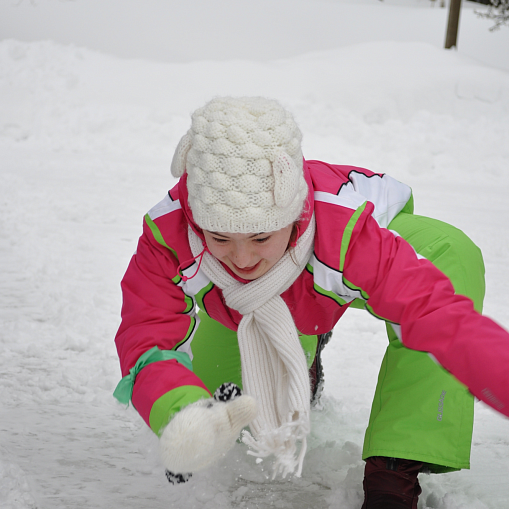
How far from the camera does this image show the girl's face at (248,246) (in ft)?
4.54

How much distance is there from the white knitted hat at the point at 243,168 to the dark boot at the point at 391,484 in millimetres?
617

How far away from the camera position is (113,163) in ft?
18.5

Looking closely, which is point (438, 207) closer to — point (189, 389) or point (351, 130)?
point (351, 130)

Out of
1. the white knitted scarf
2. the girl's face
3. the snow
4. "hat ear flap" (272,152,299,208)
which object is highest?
"hat ear flap" (272,152,299,208)

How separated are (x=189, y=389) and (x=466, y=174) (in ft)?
15.6

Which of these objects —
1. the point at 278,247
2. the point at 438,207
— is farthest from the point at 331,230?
the point at 438,207

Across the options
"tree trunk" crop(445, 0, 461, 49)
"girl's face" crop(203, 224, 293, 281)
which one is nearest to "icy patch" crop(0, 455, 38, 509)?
"girl's face" crop(203, 224, 293, 281)

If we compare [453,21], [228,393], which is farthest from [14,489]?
[453,21]

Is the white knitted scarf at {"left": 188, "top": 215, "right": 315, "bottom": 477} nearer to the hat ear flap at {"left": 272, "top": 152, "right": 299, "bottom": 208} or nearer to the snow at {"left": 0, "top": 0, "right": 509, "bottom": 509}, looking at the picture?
the hat ear flap at {"left": 272, "top": 152, "right": 299, "bottom": 208}

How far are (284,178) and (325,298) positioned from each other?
0.41 meters

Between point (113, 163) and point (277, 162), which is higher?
point (277, 162)

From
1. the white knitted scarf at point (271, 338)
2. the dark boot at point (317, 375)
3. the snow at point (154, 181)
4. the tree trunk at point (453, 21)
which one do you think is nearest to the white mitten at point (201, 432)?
the white knitted scarf at point (271, 338)

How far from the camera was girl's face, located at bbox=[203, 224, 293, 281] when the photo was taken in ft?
4.54

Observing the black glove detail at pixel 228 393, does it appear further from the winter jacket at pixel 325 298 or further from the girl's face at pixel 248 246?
the girl's face at pixel 248 246
